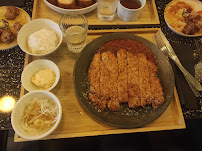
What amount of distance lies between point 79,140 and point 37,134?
0.57 meters

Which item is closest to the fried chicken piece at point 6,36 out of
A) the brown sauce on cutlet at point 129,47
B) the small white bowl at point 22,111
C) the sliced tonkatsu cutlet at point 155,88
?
the small white bowl at point 22,111

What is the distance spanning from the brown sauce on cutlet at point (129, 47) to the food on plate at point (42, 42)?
46 cm

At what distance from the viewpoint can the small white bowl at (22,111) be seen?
1.11 metres

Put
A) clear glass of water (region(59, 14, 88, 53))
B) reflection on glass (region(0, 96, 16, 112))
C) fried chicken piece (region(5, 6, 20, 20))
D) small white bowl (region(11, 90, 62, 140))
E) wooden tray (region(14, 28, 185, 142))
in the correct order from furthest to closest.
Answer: fried chicken piece (region(5, 6, 20, 20)) → clear glass of water (region(59, 14, 88, 53)) → reflection on glass (region(0, 96, 16, 112)) → wooden tray (region(14, 28, 185, 142)) → small white bowl (region(11, 90, 62, 140))

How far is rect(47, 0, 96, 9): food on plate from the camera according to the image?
5.56ft

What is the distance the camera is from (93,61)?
1.49m

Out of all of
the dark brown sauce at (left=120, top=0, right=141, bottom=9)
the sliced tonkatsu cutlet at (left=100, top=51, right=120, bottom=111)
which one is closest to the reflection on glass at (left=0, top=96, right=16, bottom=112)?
the sliced tonkatsu cutlet at (left=100, top=51, right=120, bottom=111)

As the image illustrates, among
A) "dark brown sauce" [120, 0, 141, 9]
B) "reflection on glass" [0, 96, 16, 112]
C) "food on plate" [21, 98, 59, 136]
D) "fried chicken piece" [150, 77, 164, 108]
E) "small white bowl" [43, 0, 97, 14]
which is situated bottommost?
"reflection on glass" [0, 96, 16, 112]

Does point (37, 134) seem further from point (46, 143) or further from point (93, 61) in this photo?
point (93, 61)

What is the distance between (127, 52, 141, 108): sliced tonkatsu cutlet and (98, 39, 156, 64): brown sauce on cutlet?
7 cm

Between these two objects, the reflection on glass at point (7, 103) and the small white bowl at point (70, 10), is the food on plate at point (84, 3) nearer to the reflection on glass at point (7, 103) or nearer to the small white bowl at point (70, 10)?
the small white bowl at point (70, 10)

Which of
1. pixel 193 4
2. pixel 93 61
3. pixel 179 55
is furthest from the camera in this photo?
pixel 193 4

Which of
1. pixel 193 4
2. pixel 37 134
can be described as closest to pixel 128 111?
pixel 37 134

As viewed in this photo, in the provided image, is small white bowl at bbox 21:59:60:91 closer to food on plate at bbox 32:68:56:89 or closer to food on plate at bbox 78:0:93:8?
food on plate at bbox 32:68:56:89
